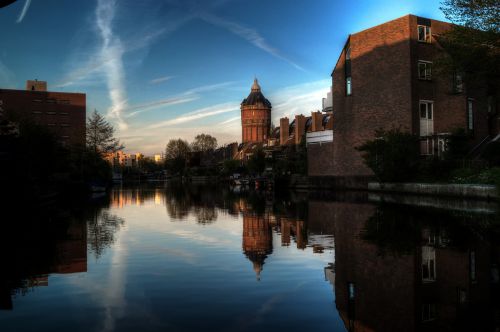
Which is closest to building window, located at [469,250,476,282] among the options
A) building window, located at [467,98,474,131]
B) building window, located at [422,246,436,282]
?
building window, located at [422,246,436,282]

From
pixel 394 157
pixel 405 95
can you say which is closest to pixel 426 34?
pixel 405 95

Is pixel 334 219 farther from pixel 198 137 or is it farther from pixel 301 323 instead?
pixel 198 137

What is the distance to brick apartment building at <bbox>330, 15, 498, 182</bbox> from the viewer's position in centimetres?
4319

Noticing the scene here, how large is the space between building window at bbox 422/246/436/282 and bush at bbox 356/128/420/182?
25.0m

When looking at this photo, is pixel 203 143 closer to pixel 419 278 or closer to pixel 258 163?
pixel 258 163

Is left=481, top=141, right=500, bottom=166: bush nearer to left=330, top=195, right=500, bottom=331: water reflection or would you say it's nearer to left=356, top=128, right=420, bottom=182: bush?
left=356, top=128, right=420, bottom=182: bush

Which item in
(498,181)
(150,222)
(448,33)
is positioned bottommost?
(150,222)

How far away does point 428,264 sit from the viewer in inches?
380

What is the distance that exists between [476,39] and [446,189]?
27.2 ft

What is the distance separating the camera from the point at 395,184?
35.7 metres

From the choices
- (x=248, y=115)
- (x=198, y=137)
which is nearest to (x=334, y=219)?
(x=248, y=115)

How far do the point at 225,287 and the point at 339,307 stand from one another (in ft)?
7.14

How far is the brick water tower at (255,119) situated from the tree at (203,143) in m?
18.4

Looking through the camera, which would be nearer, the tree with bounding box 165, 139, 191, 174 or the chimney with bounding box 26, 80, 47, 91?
the chimney with bounding box 26, 80, 47, 91
